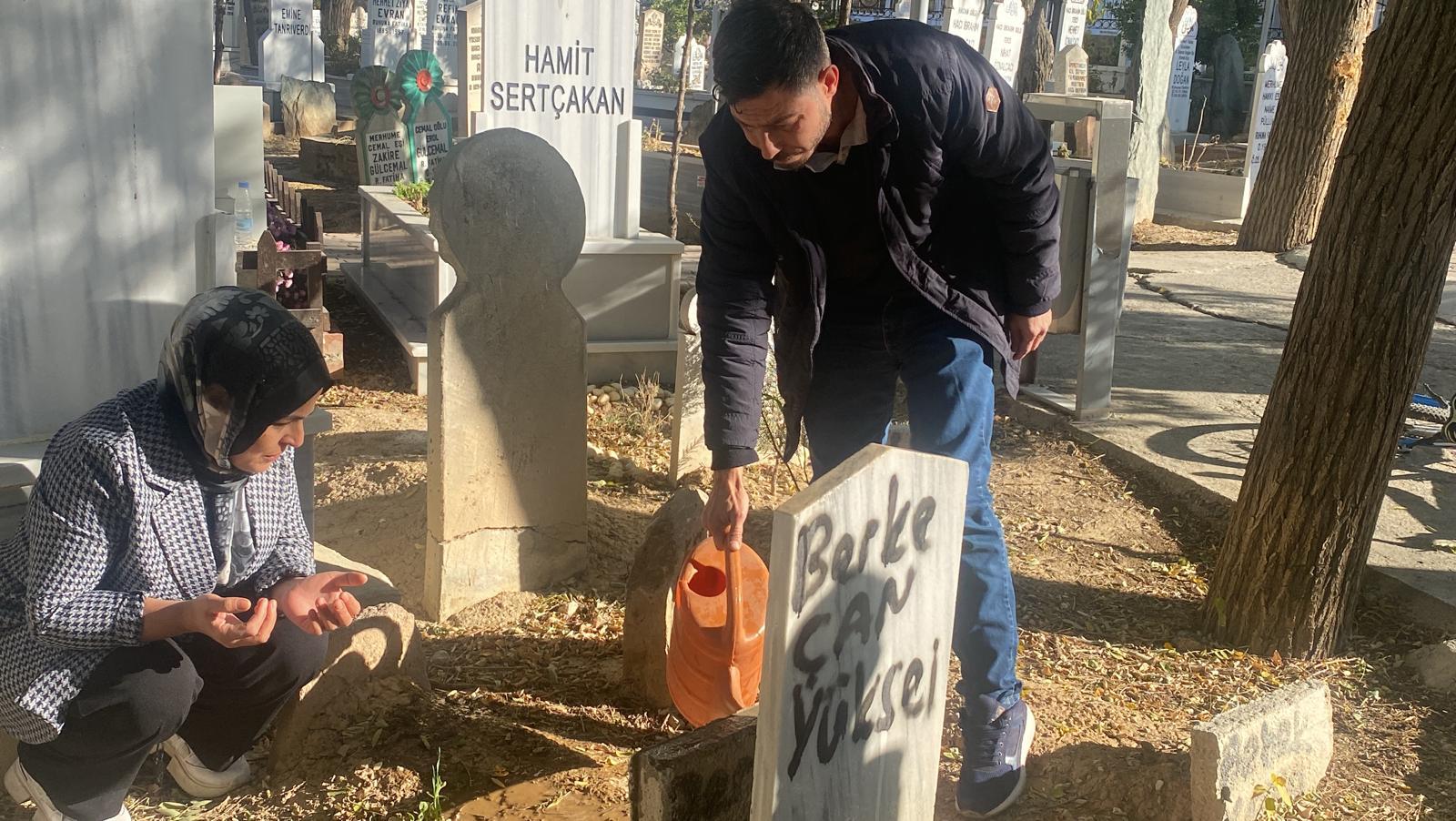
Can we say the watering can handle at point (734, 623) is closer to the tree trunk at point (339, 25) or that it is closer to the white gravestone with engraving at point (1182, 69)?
the white gravestone with engraving at point (1182, 69)

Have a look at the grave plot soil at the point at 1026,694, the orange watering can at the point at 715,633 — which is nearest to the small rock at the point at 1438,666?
the grave plot soil at the point at 1026,694

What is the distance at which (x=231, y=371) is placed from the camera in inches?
88.5

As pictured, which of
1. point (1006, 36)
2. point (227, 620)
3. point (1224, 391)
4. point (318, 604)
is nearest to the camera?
point (227, 620)

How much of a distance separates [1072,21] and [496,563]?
12.1 m

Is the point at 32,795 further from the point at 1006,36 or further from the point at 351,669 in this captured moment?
the point at 1006,36

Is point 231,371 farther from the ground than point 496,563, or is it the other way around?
point 231,371

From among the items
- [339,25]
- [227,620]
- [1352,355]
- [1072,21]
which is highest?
[339,25]

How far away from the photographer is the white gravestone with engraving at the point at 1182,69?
20984 millimetres

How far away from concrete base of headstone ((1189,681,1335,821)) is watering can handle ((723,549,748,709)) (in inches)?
37.7

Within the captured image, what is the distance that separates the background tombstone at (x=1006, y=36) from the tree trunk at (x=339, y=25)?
24.4 m

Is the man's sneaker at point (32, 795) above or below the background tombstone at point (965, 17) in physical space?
below

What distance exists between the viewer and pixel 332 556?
3.40 m

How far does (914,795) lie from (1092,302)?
359cm

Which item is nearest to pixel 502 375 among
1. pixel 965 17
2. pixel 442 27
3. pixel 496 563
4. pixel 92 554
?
pixel 496 563
